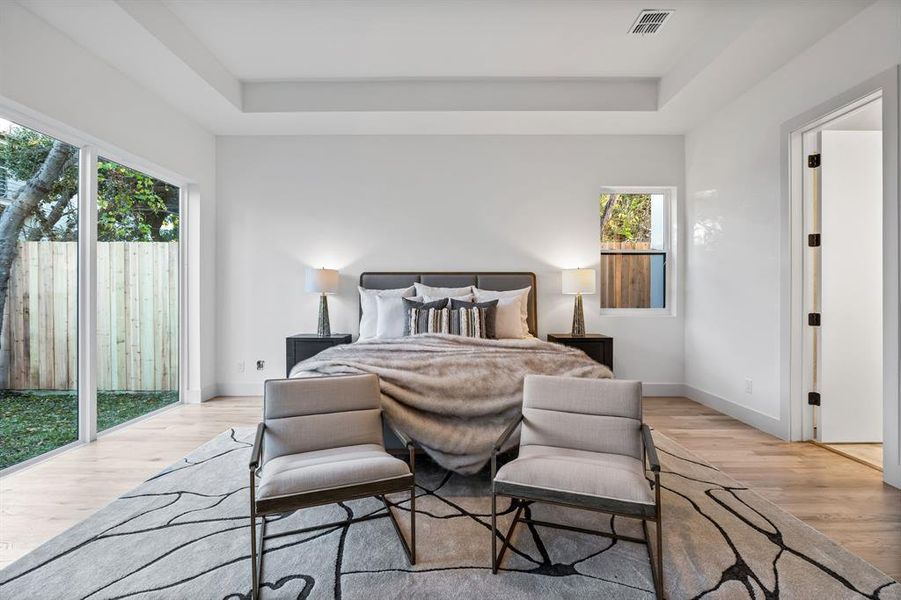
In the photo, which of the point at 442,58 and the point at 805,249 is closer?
the point at 805,249

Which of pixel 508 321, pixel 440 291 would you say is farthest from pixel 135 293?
pixel 508 321

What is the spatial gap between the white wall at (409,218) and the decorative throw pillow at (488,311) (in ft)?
2.74

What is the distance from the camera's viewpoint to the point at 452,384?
2.47 metres

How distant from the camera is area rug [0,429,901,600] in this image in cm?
163

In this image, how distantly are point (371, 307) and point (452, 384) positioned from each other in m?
2.08

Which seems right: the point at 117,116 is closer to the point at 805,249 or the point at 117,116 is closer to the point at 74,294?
the point at 74,294

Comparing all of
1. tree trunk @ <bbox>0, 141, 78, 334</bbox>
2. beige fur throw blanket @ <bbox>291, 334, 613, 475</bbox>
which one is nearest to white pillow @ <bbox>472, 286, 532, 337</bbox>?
beige fur throw blanket @ <bbox>291, 334, 613, 475</bbox>

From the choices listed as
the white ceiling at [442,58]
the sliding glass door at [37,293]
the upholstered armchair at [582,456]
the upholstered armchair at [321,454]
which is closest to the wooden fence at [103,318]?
the sliding glass door at [37,293]

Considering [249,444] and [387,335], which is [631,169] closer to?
[387,335]

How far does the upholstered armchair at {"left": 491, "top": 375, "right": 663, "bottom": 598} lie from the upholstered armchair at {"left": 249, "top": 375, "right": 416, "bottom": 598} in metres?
0.49

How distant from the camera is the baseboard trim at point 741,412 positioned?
340 centimetres

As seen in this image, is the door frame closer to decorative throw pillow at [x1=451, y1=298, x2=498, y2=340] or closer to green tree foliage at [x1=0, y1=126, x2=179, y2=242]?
decorative throw pillow at [x1=451, y1=298, x2=498, y2=340]

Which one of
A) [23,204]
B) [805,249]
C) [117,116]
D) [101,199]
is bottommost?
[805,249]

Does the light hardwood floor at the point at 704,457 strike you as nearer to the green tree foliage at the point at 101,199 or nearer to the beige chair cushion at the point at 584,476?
the beige chair cushion at the point at 584,476
